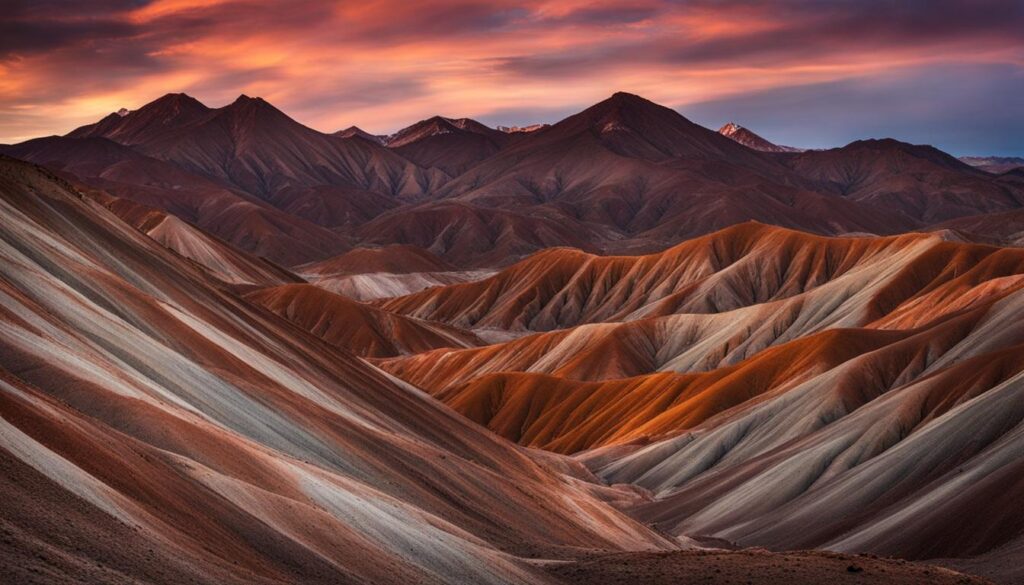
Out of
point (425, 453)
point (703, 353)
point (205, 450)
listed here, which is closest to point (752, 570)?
point (205, 450)

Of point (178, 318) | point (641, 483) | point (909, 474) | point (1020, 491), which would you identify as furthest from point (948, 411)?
point (178, 318)

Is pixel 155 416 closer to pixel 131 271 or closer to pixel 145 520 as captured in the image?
pixel 145 520

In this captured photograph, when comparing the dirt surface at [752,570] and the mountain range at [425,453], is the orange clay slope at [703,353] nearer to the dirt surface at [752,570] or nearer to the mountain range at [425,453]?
the mountain range at [425,453]

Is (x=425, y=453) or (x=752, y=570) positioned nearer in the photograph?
(x=752, y=570)

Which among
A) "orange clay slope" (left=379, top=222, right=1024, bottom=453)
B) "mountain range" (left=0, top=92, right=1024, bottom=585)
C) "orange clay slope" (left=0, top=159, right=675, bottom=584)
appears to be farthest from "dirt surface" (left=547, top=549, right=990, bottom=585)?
"orange clay slope" (left=379, top=222, right=1024, bottom=453)

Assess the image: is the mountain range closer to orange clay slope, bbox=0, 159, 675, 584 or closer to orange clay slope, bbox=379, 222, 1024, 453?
orange clay slope, bbox=0, 159, 675, 584

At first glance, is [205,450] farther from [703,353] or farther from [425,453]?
[703,353]

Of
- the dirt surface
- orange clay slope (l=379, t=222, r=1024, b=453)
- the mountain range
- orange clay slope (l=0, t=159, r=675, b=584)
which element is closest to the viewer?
orange clay slope (l=0, t=159, r=675, b=584)

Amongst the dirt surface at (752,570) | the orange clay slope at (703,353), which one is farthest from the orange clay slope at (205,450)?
the orange clay slope at (703,353)
